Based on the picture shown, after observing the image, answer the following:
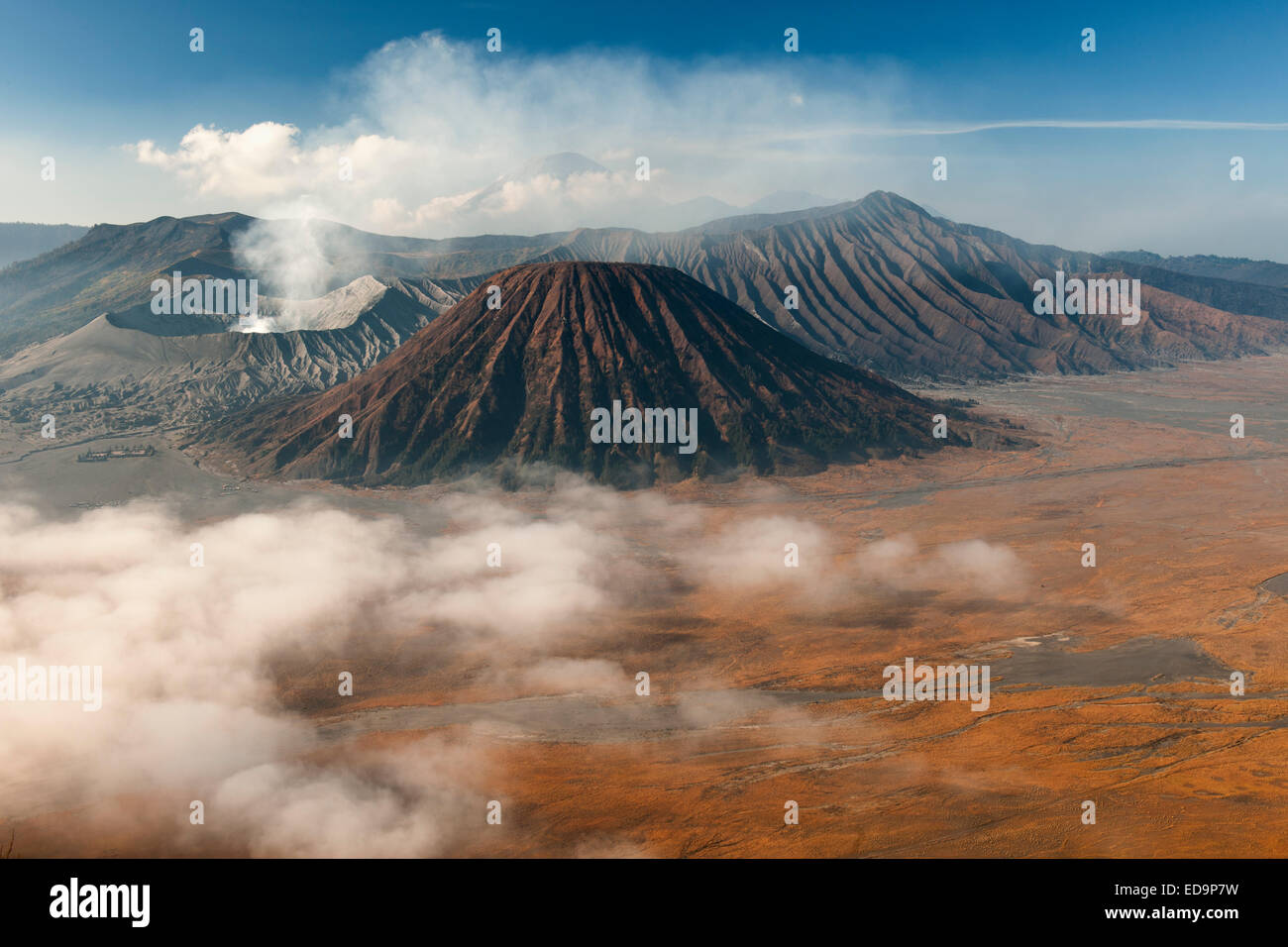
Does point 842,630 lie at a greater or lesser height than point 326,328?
lesser

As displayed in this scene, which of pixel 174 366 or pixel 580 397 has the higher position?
pixel 174 366

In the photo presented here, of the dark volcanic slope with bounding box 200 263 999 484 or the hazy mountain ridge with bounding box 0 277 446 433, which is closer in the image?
the dark volcanic slope with bounding box 200 263 999 484

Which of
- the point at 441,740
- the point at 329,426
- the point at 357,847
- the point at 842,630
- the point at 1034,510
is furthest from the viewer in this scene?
the point at 329,426

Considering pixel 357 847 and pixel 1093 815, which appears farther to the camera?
pixel 1093 815

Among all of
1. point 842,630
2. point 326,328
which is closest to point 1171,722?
point 842,630

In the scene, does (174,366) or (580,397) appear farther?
(174,366)

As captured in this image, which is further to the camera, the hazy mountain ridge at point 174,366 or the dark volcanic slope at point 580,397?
the hazy mountain ridge at point 174,366

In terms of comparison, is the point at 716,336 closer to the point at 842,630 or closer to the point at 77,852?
the point at 842,630

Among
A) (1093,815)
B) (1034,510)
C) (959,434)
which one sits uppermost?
(959,434)
